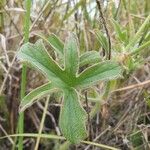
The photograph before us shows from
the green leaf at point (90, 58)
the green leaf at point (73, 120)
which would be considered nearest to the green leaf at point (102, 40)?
the green leaf at point (90, 58)

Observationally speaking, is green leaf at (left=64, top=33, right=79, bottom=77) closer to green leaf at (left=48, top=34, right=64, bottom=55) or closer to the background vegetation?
green leaf at (left=48, top=34, right=64, bottom=55)

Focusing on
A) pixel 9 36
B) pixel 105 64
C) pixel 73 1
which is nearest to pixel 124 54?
pixel 105 64

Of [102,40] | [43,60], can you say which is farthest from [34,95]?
[102,40]

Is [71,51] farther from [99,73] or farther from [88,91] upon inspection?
[88,91]

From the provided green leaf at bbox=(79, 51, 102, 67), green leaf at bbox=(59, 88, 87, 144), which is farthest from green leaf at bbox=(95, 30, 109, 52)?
green leaf at bbox=(59, 88, 87, 144)

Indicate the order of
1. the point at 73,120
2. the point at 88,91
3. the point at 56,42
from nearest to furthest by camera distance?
the point at 73,120, the point at 56,42, the point at 88,91

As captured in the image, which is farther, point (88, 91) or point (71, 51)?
point (88, 91)
